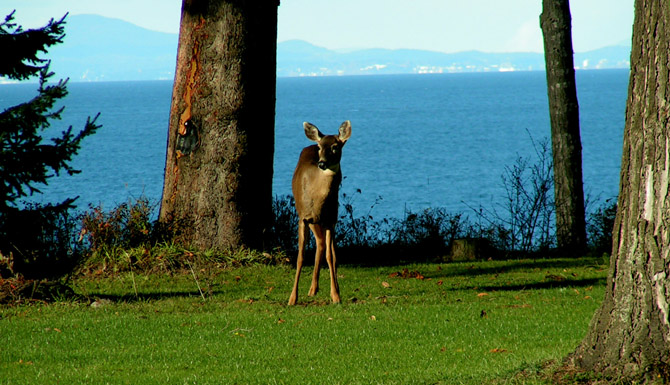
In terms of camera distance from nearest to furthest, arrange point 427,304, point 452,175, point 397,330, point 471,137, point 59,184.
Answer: point 397,330, point 427,304, point 59,184, point 452,175, point 471,137

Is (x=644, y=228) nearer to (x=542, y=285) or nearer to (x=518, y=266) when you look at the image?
(x=542, y=285)

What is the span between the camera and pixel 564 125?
50.9 ft

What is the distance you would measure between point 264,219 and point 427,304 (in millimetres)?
4350

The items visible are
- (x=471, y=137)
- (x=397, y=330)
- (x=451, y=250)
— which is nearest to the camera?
(x=397, y=330)

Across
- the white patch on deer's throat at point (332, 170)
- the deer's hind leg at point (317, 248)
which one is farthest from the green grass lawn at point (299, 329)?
the white patch on deer's throat at point (332, 170)

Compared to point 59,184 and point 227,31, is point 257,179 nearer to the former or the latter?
point 227,31

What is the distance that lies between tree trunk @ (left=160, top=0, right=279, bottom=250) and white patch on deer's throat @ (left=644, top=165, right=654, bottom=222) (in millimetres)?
8382

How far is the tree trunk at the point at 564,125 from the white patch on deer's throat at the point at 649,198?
33.3 feet

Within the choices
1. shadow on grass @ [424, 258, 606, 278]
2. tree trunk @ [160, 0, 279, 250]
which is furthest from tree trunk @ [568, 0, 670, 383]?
tree trunk @ [160, 0, 279, 250]

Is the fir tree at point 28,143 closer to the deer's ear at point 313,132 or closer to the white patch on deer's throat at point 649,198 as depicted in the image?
the deer's ear at point 313,132

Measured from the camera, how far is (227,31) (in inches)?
518

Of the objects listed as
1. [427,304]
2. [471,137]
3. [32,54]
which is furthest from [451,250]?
[471,137]

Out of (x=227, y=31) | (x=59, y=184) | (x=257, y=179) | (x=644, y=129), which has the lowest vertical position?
(x=59, y=184)

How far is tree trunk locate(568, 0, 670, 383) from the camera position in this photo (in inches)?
215
